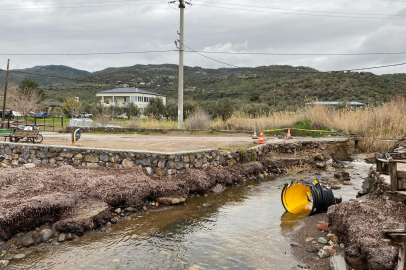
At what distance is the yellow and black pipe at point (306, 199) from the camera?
300 inches

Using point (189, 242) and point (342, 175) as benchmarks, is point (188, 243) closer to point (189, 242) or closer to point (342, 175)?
point (189, 242)

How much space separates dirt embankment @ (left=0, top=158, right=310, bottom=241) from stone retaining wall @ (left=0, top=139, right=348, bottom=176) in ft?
1.18

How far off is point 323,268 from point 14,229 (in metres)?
5.91

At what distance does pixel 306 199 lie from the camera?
8961mm

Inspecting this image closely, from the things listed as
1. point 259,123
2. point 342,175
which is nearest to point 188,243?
point 342,175

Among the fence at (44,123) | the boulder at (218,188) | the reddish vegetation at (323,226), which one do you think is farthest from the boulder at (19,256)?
the fence at (44,123)

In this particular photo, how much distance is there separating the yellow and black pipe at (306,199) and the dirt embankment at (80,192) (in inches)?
96.9

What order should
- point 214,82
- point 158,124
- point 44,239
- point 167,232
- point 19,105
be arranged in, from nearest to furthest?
point 44,239 < point 167,232 < point 158,124 < point 19,105 < point 214,82

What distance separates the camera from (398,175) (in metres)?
5.62

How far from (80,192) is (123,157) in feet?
7.48

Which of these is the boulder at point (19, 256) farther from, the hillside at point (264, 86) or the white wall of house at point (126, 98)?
the white wall of house at point (126, 98)

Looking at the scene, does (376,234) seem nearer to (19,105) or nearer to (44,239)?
(44,239)

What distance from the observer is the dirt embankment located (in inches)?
256

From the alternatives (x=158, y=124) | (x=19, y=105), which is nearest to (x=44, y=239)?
(x=158, y=124)
